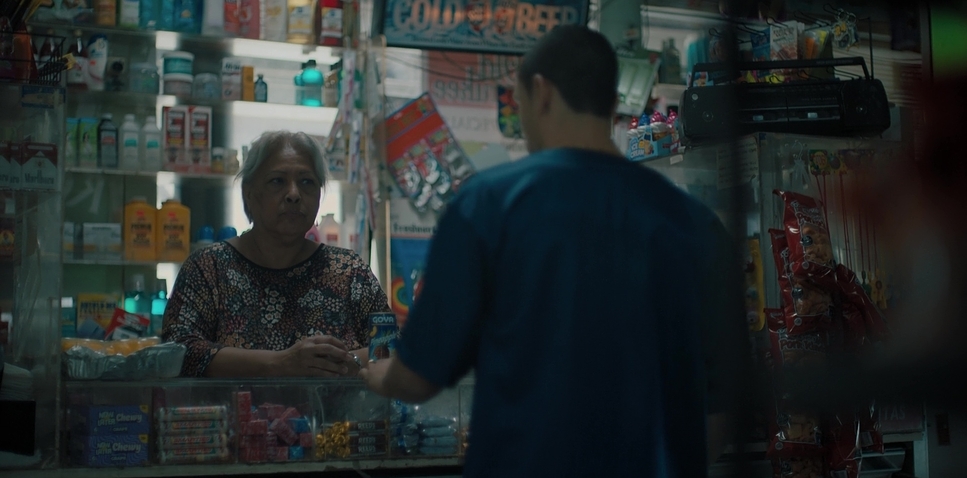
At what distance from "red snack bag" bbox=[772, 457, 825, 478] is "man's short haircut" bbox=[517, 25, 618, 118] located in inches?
59.6

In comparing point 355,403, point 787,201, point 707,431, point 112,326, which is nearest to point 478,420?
point 707,431

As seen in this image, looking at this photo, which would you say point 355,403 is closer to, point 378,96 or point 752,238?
point 752,238

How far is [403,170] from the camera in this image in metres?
4.87

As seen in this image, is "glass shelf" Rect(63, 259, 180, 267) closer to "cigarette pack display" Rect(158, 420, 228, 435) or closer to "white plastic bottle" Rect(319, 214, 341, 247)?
"white plastic bottle" Rect(319, 214, 341, 247)

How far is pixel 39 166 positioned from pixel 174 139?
2.41 m

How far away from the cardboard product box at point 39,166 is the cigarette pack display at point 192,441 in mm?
623

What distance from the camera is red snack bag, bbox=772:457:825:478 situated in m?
2.54

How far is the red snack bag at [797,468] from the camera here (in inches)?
100.0

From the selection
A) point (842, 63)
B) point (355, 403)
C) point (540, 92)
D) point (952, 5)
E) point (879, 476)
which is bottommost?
point (879, 476)

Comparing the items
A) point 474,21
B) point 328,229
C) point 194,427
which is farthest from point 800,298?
point 474,21

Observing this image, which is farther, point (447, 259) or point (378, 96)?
point (378, 96)

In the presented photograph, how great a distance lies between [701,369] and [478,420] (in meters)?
0.32

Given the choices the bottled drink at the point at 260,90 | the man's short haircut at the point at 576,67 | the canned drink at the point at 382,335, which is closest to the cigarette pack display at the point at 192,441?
the canned drink at the point at 382,335

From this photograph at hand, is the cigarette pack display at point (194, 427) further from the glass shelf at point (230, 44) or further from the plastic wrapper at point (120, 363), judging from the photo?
the glass shelf at point (230, 44)
